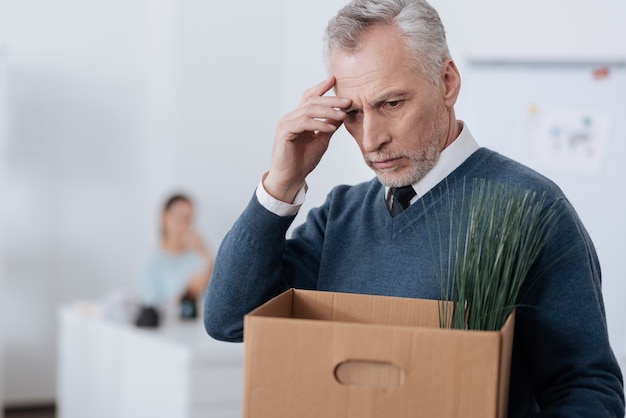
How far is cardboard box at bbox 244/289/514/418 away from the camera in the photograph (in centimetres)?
97

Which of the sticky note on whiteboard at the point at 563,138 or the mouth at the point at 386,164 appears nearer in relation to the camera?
the mouth at the point at 386,164

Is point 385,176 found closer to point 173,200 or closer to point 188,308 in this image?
point 188,308

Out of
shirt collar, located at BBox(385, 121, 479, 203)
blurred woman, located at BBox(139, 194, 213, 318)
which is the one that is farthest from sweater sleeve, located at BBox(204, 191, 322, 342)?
blurred woman, located at BBox(139, 194, 213, 318)

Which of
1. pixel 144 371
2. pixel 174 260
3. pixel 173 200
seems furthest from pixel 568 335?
pixel 173 200

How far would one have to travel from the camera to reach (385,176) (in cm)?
140

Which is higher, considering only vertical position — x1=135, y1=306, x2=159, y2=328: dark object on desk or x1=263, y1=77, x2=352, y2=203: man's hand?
x1=263, y1=77, x2=352, y2=203: man's hand

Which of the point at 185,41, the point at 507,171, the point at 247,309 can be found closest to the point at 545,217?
the point at 507,171

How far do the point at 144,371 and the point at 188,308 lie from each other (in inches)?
17.3

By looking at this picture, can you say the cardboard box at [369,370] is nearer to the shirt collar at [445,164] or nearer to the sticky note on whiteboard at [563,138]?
the shirt collar at [445,164]

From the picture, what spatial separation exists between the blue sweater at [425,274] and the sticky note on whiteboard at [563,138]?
1.82 meters

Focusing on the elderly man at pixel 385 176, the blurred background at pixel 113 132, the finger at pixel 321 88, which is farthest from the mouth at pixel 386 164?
the blurred background at pixel 113 132

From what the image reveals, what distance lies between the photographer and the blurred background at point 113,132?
18.4 feet

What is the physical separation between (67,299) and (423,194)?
4752 mm

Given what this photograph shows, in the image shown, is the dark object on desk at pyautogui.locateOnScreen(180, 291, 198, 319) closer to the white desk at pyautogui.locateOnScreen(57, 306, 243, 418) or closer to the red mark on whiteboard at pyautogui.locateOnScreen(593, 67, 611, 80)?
the white desk at pyautogui.locateOnScreen(57, 306, 243, 418)
